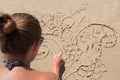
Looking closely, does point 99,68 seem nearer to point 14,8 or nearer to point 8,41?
point 14,8

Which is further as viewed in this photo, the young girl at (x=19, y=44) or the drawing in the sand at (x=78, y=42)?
the drawing in the sand at (x=78, y=42)

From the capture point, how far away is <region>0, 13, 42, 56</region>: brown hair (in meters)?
1.31

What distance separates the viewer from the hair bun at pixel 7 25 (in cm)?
130

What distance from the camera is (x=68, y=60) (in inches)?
92.1

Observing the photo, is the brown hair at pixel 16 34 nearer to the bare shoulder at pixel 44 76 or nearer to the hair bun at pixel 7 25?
the hair bun at pixel 7 25

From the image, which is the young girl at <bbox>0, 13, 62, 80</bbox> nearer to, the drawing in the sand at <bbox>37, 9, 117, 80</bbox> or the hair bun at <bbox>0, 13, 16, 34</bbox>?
the hair bun at <bbox>0, 13, 16, 34</bbox>

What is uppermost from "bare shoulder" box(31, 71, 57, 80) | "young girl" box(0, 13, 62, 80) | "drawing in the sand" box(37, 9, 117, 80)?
"young girl" box(0, 13, 62, 80)

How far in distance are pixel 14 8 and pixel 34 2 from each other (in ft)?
0.57

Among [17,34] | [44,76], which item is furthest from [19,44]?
[44,76]

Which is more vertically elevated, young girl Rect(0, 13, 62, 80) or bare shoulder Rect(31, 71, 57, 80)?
young girl Rect(0, 13, 62, 80)

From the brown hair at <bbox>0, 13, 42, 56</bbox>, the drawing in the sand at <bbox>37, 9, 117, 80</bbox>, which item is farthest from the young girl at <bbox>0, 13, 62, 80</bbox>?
the drawing in the sand at <bbox>37, 9, 117, 80</bbox>

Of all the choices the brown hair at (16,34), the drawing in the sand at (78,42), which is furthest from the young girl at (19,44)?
the drawing in the sand at (78,42)

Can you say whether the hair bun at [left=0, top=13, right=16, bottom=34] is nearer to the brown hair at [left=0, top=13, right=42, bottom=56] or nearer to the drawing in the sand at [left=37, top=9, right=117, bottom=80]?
the brown hair at [left=0, top=13, right=42, bottom=56]

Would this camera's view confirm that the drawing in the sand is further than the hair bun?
Yes
